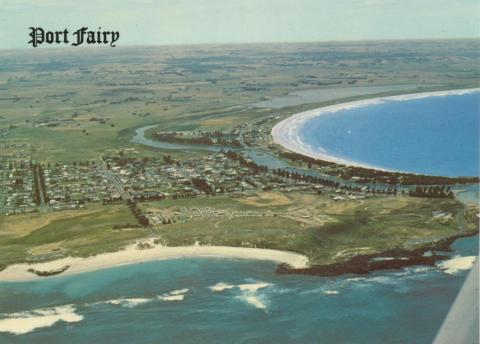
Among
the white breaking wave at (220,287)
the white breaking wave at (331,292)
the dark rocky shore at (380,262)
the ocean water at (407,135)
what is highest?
the ocean water at (407,135)

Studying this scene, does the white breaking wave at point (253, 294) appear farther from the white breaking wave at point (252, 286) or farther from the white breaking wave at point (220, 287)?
the white breaking wave at point (220, 287)

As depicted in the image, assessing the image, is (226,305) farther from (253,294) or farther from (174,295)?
(174,295)

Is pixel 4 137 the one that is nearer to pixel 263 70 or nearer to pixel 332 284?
pixel 332 284

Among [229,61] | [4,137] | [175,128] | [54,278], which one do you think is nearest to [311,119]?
[175,128]

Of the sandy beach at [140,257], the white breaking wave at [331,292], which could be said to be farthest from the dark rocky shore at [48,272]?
the white breaking wave at [331,292]

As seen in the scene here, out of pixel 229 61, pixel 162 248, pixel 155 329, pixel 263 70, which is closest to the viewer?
pixel 155 329
